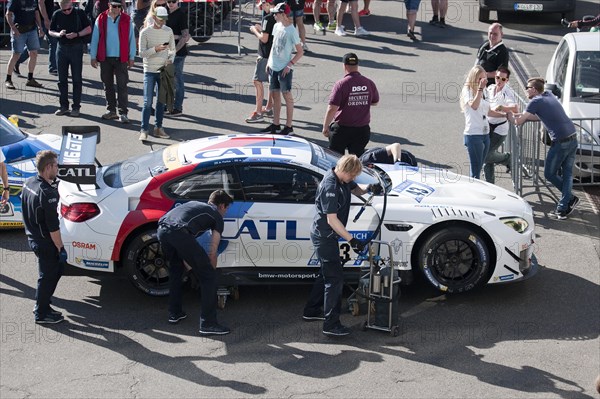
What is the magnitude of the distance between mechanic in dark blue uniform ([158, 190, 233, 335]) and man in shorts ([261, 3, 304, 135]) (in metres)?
6.17

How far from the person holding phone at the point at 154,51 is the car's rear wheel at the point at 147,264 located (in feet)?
18.4

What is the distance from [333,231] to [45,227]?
2558 millimetres

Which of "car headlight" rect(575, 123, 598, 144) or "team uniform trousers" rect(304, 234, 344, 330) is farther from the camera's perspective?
"car headlight" rect(575, 123, 598, 144)

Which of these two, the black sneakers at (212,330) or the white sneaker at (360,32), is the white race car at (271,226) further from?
the white sneaker at (360,32)

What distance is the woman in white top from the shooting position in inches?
492

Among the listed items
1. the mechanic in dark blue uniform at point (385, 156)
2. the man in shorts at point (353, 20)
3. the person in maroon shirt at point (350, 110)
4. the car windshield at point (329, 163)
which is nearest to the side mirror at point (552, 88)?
the person in maroon shirt at point (350, 110)

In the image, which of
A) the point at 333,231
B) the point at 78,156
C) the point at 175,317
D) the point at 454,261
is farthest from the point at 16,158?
the point at 454,261

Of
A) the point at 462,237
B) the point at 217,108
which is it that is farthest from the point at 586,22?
the point at 462,237

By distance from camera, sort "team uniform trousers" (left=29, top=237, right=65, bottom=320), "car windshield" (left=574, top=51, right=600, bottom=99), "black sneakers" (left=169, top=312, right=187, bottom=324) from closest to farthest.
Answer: "team uniform trousers" (left=29, top=237, right=65, bottom=320), "black sneakers" (left=169, top=312, right=187, bottom=324), "car windshield" (left=574, top=51, right=600, bottom=99)

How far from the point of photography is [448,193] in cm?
1044

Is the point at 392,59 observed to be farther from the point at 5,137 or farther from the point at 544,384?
the point at 544,384

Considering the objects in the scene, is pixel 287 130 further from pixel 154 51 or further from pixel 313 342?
pixel 313 342

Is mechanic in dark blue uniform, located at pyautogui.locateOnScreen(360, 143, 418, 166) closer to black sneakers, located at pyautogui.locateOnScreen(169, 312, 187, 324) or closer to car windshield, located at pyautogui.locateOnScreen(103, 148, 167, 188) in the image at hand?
car windshield, located at pyautogui.locateOnScreen(103, 148, 167, 188)

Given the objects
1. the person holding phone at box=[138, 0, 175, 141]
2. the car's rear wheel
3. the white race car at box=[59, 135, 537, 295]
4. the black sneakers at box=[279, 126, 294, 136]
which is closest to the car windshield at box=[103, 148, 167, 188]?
the white race car at box=[59, 135, 537, 295]
